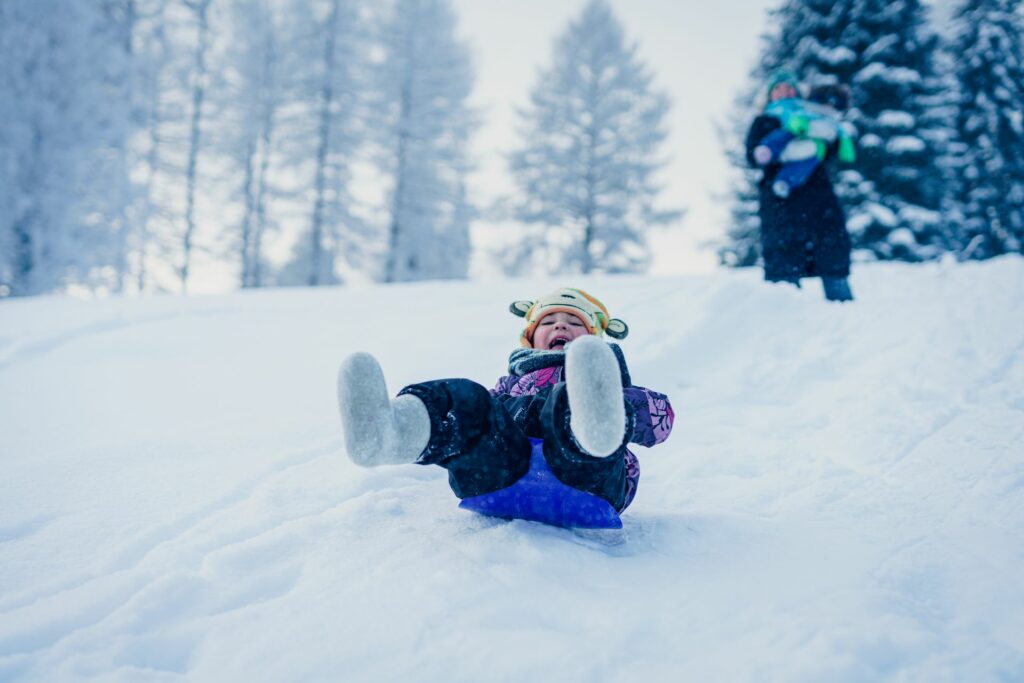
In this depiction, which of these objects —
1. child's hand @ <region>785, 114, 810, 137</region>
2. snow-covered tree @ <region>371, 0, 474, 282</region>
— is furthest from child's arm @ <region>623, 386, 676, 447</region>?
snow-covered tree @ <region>371, 0, 474, 282</region>

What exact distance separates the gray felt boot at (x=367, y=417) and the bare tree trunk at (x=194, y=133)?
49.4ft

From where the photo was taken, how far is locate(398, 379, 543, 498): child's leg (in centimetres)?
139

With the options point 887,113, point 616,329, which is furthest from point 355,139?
point 616,329

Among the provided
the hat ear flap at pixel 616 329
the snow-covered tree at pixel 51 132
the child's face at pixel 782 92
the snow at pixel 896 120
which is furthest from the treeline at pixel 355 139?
the hat ear flap at pixel 616 329

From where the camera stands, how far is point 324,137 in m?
13.5

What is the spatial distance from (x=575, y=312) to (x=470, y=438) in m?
0.87

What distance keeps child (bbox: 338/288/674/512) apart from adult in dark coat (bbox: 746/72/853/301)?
10.7ft

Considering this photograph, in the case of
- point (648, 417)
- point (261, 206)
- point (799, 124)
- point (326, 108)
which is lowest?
point (648, 417)

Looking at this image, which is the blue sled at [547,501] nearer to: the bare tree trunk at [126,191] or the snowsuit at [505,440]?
the snowsuit at [505,440]

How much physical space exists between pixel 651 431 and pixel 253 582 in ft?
3.41

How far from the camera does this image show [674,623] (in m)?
1.13

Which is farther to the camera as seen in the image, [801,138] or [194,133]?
[194,133]

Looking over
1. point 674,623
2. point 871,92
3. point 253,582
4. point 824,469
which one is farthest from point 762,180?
point 871,92

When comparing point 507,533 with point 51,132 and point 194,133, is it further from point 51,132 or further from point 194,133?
point 194,133
